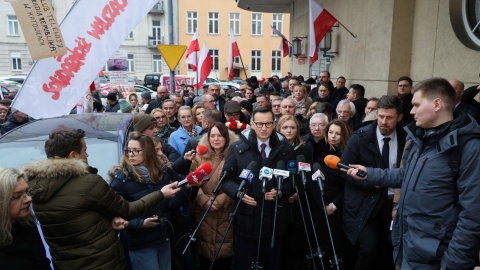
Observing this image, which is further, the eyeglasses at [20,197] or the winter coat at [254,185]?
the winter coat at [254,185]

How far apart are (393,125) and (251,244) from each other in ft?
6.24

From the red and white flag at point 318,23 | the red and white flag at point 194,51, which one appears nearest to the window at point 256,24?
the red and white flag at point 194,51

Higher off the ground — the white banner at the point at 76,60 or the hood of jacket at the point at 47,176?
the white banner at the point at 76,60

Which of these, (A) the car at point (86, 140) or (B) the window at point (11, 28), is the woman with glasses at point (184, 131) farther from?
(B) the window at point (11, 28)

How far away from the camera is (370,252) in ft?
12.5

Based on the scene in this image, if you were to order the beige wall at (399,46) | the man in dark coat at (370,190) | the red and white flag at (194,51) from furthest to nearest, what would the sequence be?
1. the red and white flag at (194,51)
2. the beige wall at (399,46)
3. the man in dark coat at (370,190)

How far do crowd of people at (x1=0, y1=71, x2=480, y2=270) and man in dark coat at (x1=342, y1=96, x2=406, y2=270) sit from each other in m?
0.01

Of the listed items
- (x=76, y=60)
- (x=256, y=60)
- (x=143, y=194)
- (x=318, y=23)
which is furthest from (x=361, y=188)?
(x=256, y=60)

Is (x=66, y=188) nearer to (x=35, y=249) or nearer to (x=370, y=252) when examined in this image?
(x=35, y=249)

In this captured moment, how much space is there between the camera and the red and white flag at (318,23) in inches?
357

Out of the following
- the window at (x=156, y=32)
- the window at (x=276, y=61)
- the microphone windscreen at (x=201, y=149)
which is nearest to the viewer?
the microphone windscreen at (x=201, y=149)

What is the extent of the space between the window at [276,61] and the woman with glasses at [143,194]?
4107 cm

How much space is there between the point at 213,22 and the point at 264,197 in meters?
40.7

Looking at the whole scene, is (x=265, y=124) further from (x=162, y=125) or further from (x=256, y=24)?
(x=256, y=24)
